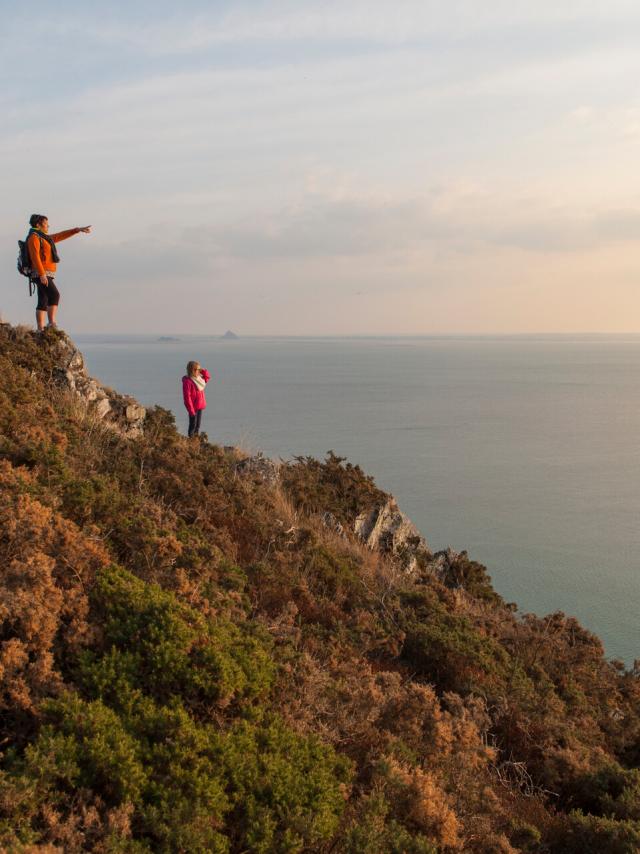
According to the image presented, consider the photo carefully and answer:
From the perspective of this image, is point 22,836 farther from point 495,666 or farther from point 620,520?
point 620,520

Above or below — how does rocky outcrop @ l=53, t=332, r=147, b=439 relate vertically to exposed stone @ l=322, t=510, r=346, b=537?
above

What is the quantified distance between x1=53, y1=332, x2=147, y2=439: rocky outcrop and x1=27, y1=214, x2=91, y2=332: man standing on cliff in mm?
616

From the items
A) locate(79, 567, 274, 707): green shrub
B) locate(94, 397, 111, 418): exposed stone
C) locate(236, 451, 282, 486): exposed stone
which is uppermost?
locate(94, 397, 111, 418): exposed stone

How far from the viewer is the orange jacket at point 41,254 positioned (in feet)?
32.6

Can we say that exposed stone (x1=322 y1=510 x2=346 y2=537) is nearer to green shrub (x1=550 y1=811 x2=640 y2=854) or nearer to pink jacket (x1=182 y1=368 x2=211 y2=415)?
pink jacket (x1=182 y1=368 x2=211 y2=415)

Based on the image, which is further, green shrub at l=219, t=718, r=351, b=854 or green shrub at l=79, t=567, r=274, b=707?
green shrub at l=79, t=567, r=274, b=707

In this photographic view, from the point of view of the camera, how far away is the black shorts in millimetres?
10445

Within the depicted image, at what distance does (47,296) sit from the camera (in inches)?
415

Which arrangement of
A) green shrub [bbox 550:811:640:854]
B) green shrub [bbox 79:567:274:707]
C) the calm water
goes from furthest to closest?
the calm water → green shrub [bbox 550:811:640:854] → green shrub [bbox 79:567:274:707]

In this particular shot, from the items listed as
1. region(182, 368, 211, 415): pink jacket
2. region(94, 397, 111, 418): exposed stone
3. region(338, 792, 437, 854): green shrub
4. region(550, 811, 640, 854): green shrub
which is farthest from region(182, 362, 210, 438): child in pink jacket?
region(550, 811, 640, 854): green shrub

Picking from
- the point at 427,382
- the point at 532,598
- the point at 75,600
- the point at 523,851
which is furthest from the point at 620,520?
the point at 427,382

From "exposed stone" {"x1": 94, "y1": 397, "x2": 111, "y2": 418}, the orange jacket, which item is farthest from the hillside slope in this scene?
the orange jacket

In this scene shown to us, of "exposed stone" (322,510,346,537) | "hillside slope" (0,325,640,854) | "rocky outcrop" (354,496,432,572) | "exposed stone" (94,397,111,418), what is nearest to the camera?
"hillside slope" (0,325,640,854)

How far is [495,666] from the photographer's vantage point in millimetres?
Result: 6887
